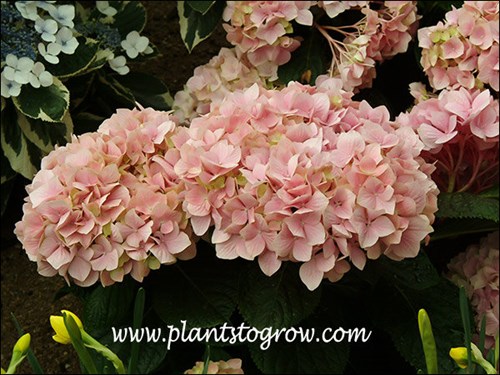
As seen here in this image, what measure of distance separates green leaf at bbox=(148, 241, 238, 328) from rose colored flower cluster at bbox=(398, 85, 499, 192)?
370 mm

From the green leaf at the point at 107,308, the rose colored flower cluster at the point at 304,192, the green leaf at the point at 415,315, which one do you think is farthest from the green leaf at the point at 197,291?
the green leaf at the point at 415,315

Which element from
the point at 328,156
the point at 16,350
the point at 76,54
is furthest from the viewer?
the point at 76,54

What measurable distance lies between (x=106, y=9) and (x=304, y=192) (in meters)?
1.03

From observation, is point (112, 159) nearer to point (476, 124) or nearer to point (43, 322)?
point (476, 124)

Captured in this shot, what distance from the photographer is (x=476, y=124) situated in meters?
1.33

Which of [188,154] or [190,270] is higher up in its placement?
[188,154]

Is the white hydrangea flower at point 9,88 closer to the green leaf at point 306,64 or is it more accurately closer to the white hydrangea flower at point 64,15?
the white hydrangea flower at point 64,15

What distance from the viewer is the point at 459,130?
136cm

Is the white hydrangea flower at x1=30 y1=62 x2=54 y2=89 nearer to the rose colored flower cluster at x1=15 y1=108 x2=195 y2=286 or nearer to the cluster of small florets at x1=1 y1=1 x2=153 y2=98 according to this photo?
the cluster of small florets at x1=1 y1=1 x2=153 y2=98

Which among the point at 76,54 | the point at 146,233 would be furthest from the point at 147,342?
the point at 76,54

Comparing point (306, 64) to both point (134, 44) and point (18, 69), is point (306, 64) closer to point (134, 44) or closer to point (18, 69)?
point (134, 44)

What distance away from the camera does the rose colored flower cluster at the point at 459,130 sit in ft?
4.35

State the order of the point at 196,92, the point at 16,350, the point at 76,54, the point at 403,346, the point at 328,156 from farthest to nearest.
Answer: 1. the point at 76,54
2. the point at 196,92
3. the point at 403,346
4. the point at 328,156
5. the point at 16,350

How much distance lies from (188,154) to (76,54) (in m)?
0.72
